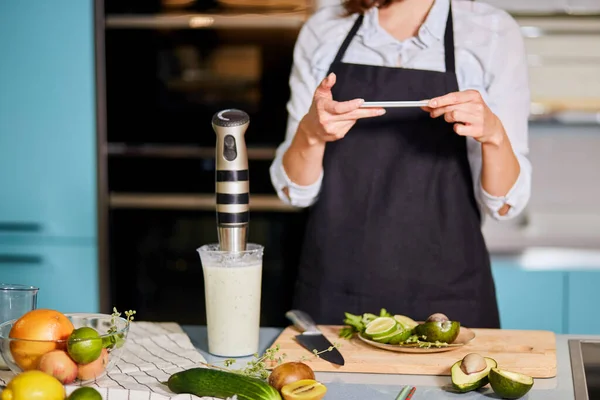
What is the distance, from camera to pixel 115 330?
1.08 m

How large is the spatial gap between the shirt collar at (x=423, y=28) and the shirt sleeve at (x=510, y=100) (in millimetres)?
123

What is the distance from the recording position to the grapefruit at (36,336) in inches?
40.5

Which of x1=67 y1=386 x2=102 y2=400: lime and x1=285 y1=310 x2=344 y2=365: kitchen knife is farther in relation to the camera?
x1=285 y1=310 x2=344 y2=365: kitchen knife

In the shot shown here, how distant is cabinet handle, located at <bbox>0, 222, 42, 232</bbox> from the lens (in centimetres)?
254

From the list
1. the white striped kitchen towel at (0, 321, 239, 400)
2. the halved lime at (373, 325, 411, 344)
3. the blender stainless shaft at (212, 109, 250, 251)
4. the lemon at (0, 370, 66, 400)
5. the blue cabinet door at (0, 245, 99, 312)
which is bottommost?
the blue cabinet door at (0, 245, 99, 312)

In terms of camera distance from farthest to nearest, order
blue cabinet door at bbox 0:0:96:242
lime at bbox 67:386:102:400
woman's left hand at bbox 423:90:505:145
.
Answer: blue cabinet door at bbox 0:0:96:242
woman's left hand at bbox 423:90:505:145
lime at bbox 67:386:102:400

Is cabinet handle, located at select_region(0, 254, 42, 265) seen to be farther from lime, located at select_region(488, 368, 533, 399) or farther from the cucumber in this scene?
lime, located at select_region(488, 368, 533, 399)

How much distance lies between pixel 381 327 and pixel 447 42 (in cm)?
71

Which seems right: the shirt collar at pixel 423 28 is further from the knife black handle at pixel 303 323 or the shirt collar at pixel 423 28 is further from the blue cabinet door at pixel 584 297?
the blue cabinet door at pixel 584 297

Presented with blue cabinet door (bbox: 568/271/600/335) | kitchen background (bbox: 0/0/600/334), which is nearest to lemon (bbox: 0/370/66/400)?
kitchen background (bbox: 0/0/600/334)

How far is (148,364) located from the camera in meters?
1.21

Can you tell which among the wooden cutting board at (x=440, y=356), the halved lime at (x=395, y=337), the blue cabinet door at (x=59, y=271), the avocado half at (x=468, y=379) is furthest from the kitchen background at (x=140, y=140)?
the avocado half at (x=468, y=379)

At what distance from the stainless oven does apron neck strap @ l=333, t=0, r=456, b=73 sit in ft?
2.24

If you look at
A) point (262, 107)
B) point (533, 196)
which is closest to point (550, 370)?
point (262, 107)
